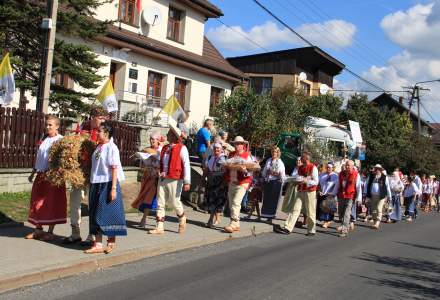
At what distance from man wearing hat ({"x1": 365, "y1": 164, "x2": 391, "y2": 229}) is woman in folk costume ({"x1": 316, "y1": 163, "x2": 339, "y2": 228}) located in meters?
2.43

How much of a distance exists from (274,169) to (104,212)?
603 cm

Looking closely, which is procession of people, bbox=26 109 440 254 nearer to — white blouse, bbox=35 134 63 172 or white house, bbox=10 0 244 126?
white blouse, bbox=35 134 63 172

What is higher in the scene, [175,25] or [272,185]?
[175,25]

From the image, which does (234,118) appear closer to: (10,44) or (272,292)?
(10,44)

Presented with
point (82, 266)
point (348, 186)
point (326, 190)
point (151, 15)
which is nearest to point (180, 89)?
point (151, 15)

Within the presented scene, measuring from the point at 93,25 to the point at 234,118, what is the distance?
335 inches

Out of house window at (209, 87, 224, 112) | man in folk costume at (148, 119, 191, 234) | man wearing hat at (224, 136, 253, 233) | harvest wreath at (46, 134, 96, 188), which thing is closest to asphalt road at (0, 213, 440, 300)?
man wearing hat at (224, 136, 253, 233)

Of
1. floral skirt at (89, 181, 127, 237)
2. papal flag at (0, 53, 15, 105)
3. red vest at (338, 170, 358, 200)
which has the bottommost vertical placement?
floral skirt at (89, 181, 127, 237)

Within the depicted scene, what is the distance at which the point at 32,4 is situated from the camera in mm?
14258

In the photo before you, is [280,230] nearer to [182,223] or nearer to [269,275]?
[182,223]

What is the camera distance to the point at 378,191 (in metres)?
16.7

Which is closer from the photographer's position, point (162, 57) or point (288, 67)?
point (162, 57)

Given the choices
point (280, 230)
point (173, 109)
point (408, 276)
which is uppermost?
point (173, 109)

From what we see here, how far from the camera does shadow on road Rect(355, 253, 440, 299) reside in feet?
25.5
